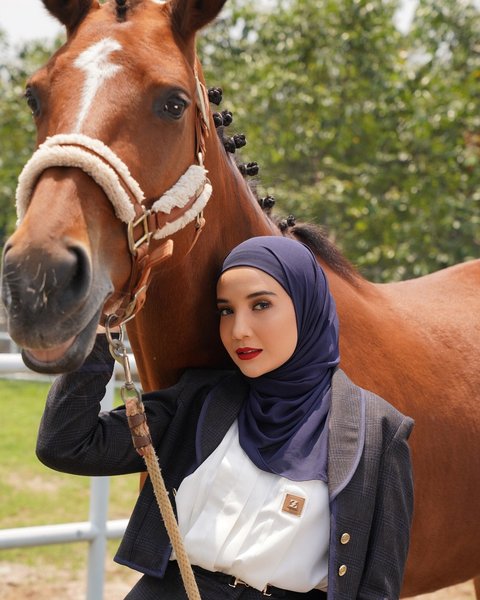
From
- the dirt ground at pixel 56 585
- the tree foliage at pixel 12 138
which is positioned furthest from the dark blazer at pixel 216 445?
the tree foliage at pixel 12 138

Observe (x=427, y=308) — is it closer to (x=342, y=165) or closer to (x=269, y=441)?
(x=269, y=441)

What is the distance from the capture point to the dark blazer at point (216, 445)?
5.97ft

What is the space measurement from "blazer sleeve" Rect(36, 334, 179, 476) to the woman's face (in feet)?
1.07

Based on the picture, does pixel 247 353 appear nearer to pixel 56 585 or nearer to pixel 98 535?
pixel 98 535

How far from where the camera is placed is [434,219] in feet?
24.1

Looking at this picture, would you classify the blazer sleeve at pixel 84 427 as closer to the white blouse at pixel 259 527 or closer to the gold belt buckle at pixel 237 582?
the white blouse at pixel 259 527

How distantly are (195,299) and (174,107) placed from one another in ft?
1.80

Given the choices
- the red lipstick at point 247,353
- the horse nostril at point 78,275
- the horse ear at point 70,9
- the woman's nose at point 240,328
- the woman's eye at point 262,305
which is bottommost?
the red lipstick at point 247,353

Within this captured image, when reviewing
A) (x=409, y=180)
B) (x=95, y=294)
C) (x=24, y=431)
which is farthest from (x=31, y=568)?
(x=409, y=180)

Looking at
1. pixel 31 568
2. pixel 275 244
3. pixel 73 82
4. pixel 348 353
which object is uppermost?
pixel 73 82

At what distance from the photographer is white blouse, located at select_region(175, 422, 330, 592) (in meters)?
1.79

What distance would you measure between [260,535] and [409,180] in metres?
6.15

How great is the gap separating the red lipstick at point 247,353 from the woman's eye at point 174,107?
58 centimetres

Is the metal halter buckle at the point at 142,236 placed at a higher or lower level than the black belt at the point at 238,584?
higher
